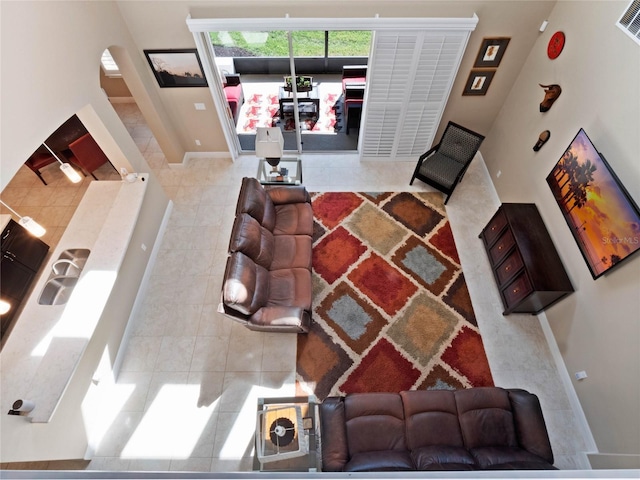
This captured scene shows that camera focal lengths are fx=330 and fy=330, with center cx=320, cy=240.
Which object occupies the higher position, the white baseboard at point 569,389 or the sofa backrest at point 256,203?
the sofa backrest at point 256,203

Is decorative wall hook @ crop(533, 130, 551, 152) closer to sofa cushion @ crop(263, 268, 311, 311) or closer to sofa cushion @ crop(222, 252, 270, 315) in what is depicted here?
sofa cushion @ crop(263, 268, 311, 311)

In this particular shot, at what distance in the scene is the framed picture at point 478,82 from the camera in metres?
4.62

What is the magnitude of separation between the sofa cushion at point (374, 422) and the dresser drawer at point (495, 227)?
245 cm

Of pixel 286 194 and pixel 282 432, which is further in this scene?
pixel 286 194

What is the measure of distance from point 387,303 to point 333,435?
68.5 inches

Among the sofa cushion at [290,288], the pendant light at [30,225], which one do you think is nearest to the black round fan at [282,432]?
the sofa cushion at [290,288]

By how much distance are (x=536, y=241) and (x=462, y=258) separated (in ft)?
3.14

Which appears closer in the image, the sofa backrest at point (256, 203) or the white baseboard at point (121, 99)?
the sofa backrest at point (256, 203)

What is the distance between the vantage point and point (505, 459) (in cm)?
274

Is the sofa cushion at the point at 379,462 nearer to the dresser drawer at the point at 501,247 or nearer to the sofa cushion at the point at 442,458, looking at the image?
the sofa cushion at the point at 442,458

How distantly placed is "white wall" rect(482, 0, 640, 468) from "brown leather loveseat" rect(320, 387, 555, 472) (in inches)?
30.4

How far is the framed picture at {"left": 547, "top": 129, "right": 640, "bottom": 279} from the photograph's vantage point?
287 cm

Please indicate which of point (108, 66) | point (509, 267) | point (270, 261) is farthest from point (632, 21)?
point (108, 66)

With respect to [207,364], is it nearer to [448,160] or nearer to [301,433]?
[301,433]
